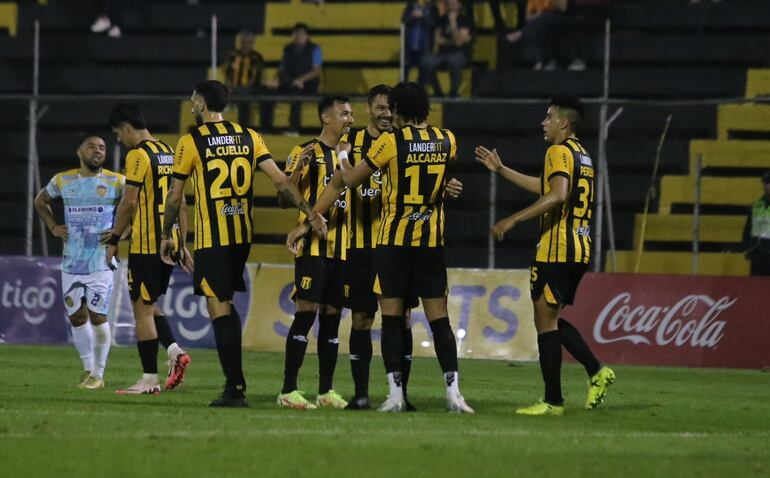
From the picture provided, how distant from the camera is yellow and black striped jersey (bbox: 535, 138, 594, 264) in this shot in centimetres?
1104

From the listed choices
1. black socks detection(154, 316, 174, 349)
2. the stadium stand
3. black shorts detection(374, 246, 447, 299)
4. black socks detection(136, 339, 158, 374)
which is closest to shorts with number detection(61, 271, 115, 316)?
black socks detection(154, 316, 174, 349)

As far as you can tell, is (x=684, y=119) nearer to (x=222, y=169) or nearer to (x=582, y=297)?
(x=582, y=297)

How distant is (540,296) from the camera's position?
1109cm

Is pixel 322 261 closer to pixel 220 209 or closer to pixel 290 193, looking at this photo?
pixel 290 193

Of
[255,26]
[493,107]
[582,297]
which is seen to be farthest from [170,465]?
[255,26]

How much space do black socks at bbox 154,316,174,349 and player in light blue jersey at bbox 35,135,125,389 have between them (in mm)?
451

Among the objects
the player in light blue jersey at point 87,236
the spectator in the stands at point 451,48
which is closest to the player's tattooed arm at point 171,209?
the player in light blue jersey at point 87,236

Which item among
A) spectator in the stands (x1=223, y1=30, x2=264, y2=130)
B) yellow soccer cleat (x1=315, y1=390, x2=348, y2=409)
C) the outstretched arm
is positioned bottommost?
yellow soccer cleat (x1=315, y1=390, x2=348, y2=409)

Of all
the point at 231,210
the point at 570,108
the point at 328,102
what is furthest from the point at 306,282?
the point at 570,108

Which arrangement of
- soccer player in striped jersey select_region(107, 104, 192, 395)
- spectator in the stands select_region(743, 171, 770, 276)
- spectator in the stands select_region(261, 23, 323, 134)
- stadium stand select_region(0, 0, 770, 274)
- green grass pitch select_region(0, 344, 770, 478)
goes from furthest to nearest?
spectator in the stands select_region(261, 23, 323, 134) < stadium stand select_region(0, 0, 770, 274) < spectator in the stands select_region(743, 171, 770, 276) < soccer player in striped jersey select_region(107, 104, 192, 395) < green grass pitch select_region(0, 344, 770, 478)

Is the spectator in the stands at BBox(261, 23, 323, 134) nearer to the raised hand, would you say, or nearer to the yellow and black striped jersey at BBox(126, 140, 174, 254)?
the yellow and black striped jersey at BBox(126, 140, 174, 254)

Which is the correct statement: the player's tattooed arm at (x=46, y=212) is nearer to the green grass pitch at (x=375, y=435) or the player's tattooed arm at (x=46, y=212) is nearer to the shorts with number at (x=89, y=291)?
the shorts with number at (x=89, y=291)

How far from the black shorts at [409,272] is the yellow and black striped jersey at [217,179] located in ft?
3.17

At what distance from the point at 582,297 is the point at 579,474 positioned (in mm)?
10039
